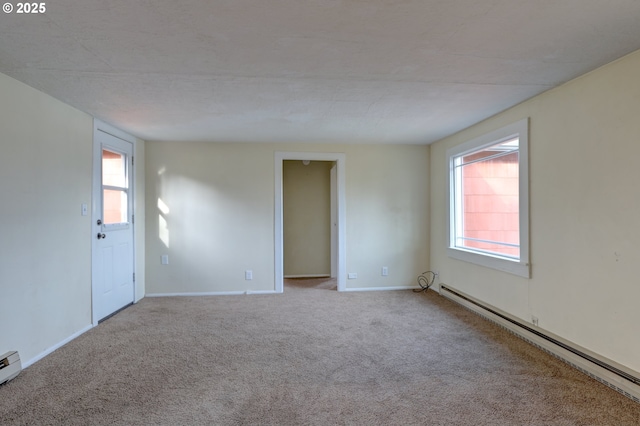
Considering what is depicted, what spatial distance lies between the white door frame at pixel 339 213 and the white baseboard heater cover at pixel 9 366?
115 inches

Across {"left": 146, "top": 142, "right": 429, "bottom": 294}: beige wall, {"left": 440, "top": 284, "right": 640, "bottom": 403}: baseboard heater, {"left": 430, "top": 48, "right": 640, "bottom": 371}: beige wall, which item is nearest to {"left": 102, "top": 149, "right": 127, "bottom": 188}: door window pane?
{"left": 146, "top": 142, "right": 429, "bottom": 294}: beige wall

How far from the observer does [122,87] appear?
8.71 ft

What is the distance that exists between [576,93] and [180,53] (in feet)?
9.48

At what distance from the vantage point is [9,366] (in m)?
2.33

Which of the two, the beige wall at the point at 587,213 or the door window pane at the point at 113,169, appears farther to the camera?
the door window pane at the point at 113,169

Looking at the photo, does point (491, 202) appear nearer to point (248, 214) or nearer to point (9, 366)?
point (248, 214)

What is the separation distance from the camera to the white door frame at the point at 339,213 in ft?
15.9

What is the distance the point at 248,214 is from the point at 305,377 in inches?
113

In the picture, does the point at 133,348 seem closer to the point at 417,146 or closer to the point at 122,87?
the point at 122,87

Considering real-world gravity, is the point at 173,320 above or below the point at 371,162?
below

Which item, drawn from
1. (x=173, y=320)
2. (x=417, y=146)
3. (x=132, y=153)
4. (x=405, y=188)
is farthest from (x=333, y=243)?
(x=132, y=153)

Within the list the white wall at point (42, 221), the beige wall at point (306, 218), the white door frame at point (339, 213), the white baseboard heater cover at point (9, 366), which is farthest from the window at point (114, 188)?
the beige wall at point (306, 218)

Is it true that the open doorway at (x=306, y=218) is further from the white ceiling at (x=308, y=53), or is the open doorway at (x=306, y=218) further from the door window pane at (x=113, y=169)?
the white ceiling at (x=308, y=53)

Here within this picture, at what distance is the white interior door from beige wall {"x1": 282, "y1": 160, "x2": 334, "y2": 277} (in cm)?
266
